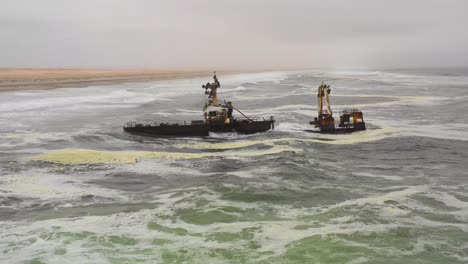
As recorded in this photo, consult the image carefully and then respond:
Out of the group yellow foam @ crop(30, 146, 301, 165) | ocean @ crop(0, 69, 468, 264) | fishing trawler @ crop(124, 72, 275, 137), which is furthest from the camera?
fishing trawler @ crop(124, 72, 275, 137)

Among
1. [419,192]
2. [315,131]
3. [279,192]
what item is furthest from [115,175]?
[315,131]

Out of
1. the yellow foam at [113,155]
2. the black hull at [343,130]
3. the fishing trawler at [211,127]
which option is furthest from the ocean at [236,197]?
the fishing trawler at [211,127]

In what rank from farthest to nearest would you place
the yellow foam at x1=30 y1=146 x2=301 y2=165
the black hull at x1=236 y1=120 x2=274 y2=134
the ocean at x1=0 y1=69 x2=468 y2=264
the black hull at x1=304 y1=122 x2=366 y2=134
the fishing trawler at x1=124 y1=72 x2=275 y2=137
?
1. the black hull at x1=304 y1=122 x2=366 y2=134
2. the black hull at x1=236 y1=120 x2=274 y2=134
3. the fishing trawler at x1=124 y1=72 x2=275 y2=137
4. the yellow foam at x1=30 y1=146 x2=301 y2=165
5. the ocean at x1=0 y1=69 x2=468 y2=264

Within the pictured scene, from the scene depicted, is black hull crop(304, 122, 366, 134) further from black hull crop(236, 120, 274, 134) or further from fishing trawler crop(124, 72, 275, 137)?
fishing trawler crop(124, 72, 275, 137)

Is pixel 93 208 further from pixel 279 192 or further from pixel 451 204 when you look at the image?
pixel 451 204

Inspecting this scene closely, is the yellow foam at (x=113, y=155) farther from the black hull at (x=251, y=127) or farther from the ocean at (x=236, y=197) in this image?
the black hull at (x=251, y=127)

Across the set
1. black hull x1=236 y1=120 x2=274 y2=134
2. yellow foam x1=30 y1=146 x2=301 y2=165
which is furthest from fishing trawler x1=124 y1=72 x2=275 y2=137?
yellow foam x1=30 y1=146 x2=301 y2=165

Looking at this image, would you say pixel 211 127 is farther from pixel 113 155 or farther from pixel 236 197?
pixel 236 197

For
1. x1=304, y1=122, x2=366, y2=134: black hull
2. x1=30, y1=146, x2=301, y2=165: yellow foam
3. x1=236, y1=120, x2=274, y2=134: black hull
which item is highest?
x1=236, y1=120, x2=274, y2=134: black hull
